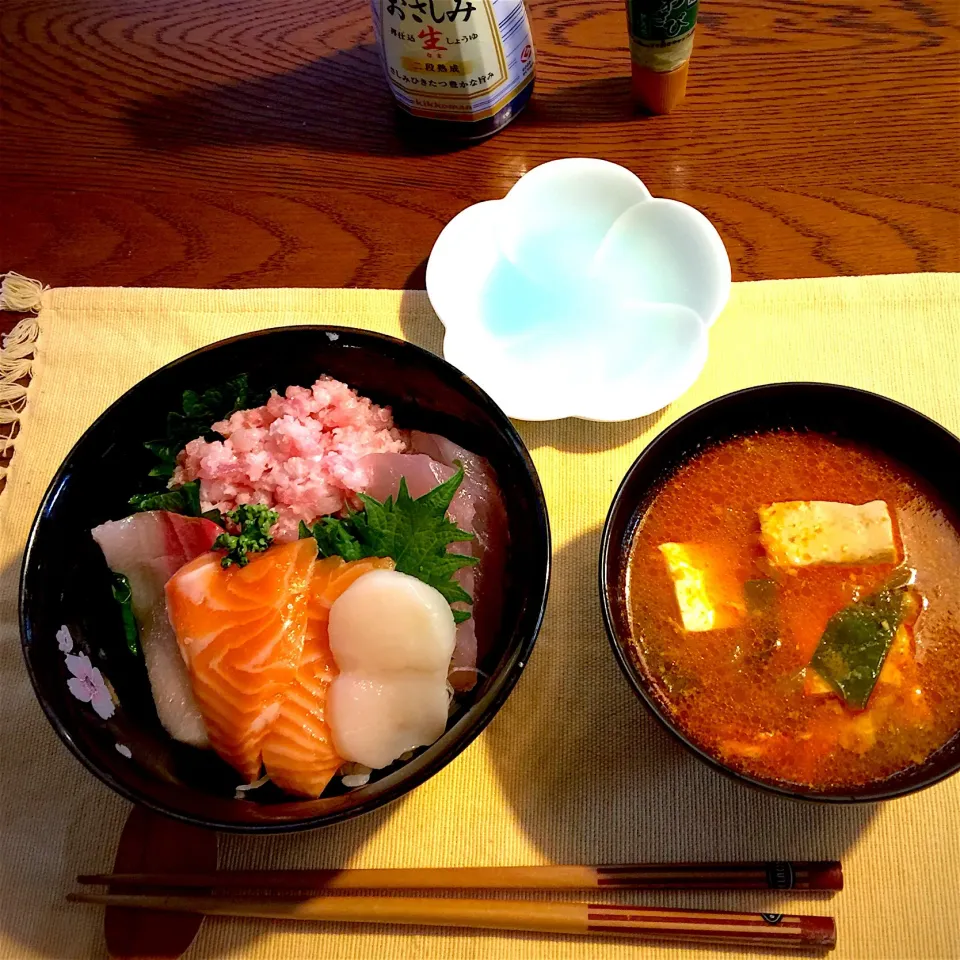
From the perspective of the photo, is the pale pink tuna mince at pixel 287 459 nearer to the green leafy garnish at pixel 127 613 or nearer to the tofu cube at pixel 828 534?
the green leafy garnish at pixel 127 613

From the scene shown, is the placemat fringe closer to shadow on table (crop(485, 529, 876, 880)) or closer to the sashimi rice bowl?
the sashimi rice bowl

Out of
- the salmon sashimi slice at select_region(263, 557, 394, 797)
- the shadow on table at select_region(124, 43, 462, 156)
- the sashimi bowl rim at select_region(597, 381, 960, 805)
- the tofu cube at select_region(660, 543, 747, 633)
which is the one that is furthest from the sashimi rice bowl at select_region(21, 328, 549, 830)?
the shadow on table at select_region(124, 43, 462, 156)

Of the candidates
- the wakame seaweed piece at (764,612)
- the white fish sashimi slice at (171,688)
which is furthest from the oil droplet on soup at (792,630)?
the white fish sashimi slice at (171,688)

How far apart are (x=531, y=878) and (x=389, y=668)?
41 cm

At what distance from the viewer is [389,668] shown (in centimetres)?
115

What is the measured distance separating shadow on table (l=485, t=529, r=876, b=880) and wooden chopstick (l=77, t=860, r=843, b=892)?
0.11 ft

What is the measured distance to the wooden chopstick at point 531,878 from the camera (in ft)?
3.96

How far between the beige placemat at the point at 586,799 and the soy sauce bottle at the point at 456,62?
703 mm

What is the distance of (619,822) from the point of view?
1.28m

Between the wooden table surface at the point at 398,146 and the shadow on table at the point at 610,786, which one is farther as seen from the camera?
the wooden table surface at the point at 398,146

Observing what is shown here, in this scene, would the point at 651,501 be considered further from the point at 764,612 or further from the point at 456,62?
the point at 456,62

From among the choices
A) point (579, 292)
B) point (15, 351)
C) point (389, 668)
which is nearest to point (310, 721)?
point (389, 668)

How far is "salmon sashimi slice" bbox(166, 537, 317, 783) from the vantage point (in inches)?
45.8

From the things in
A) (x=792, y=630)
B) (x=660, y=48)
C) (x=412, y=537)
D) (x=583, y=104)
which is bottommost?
(x=792, y=630)
